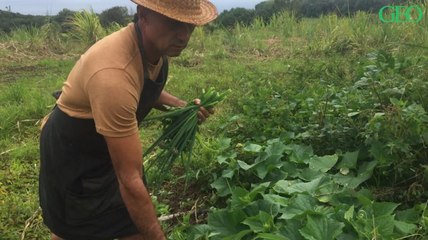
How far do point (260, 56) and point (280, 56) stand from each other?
45 cm

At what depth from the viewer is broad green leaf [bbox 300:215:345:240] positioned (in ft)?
5.73

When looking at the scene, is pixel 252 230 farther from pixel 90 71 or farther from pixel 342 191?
pixel 90 71

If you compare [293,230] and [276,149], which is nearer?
[293,230]

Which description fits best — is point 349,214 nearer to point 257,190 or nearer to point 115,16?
point 257,190

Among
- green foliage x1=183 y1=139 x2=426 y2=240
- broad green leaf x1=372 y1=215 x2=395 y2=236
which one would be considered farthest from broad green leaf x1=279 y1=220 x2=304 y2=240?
broad green leaf x1=372 y1=215 x2=395 y2=236

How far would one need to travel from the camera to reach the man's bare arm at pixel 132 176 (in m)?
1.78

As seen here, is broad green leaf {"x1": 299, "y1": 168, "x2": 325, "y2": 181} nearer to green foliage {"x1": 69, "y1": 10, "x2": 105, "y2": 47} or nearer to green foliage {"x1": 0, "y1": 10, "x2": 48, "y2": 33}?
green foliage {"x1": 69, "y1": 10, "x2": 105, "y2": 47}

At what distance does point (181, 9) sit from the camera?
6.07 ft

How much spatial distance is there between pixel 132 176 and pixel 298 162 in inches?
44.5

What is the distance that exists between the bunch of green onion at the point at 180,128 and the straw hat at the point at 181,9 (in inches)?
22.3

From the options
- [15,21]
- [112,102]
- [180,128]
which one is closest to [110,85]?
[112,102]

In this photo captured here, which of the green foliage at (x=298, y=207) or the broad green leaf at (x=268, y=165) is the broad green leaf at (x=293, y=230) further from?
the broad green leaf at (x=268, y=165)

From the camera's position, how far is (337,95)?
3283mm

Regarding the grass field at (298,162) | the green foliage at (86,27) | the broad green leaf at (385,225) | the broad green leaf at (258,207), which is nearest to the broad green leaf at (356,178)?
the grass field at (298,162)
